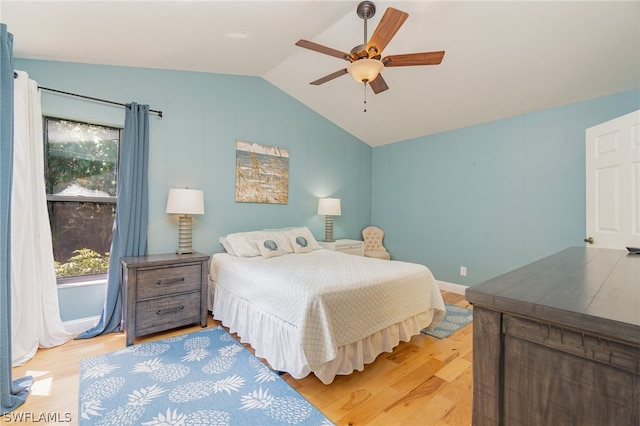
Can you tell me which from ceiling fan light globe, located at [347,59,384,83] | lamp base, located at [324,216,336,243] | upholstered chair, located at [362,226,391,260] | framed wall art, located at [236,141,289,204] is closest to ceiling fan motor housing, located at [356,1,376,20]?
ceiling fan light globe, located at [347,59,384,83]

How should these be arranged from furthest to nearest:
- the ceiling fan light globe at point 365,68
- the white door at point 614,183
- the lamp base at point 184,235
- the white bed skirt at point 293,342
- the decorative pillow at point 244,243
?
the decorative pillow at point 244,243, the lamp base at point 184,235, the white door at point 614,183, the ceiling fan light globe at point 365,68, the white bed skirt at point 293,342

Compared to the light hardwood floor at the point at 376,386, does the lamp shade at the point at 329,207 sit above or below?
above

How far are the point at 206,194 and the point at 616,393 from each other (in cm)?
338

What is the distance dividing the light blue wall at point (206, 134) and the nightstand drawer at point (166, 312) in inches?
24.8

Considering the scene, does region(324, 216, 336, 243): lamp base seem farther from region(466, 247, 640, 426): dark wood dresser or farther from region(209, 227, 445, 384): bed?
region(466, 247, 640, 426): dark wood dresser

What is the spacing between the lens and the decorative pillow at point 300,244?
3.29 m

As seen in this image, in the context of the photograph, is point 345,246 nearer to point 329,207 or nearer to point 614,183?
point 329,207

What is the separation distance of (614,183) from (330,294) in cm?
265

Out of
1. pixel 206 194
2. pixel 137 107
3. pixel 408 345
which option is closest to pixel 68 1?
pixel 137 107

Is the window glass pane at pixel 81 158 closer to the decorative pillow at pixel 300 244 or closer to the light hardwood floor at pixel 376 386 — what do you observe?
the light hardwood floor at pixel 376 386

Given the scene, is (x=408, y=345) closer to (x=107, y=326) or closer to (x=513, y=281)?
(x=513, y=281)

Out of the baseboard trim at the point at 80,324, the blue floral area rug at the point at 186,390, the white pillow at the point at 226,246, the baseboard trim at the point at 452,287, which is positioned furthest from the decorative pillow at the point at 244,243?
the baseboard trim at the point at 452,287

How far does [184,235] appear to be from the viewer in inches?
113

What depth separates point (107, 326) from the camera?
2.55m
